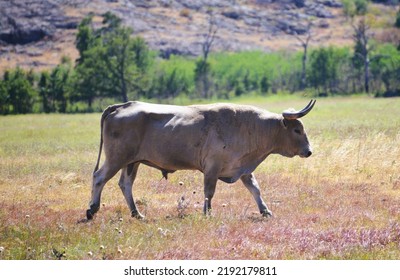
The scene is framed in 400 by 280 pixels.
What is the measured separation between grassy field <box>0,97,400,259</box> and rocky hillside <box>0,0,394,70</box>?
70.5m

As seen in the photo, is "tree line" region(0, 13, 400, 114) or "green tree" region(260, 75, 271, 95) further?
"green tree" region(260, 75, 271, 95)

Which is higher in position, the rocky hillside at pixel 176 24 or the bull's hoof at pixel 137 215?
the bull's hoof at pixel 137 215

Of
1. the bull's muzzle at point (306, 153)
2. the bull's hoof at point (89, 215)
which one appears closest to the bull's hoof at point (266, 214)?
the bull's muzzle at point (306, 153)

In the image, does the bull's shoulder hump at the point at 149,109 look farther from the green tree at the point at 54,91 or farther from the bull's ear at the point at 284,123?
the green tree at the point at 54,91

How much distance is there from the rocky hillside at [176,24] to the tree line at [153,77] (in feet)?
30.4

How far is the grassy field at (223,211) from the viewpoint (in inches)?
461

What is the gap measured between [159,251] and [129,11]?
390 ft

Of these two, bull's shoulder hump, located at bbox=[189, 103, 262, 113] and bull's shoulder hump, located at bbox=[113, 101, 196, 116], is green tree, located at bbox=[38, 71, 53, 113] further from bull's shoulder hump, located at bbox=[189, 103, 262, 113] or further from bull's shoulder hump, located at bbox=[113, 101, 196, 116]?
bull's shoulder hump, located at bbox=[189, 103, 262, 113]

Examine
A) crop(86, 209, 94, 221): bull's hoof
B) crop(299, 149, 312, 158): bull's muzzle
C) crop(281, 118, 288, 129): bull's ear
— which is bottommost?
crop(86, 209, 94, 221): bull's hoof

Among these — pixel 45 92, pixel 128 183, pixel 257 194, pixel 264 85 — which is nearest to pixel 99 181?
pixel 128 183

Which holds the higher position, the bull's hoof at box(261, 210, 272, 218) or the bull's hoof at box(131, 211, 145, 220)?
the bull's hoof at box(261, 210, 272, 218)

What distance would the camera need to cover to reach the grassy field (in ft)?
38.4

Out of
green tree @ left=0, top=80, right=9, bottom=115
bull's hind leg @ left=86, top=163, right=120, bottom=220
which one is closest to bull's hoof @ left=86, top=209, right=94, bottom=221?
bull's hind leg @ left=86, top=163, right=120, bottom=220

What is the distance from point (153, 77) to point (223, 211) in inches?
2643
